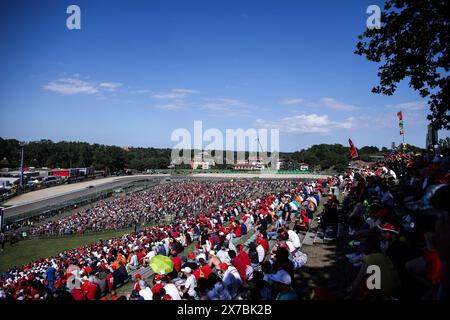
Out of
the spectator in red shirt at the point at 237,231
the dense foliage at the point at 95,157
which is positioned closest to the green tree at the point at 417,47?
the spectator in red shirt at the point at 237,231

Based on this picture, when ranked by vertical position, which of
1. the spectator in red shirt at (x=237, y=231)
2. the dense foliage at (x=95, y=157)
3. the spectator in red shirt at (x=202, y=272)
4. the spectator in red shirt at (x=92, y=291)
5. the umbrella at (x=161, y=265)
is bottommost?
the spectator in red shirt at (x=92, y=291)

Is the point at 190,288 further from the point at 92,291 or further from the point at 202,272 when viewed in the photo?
the point at 92,291

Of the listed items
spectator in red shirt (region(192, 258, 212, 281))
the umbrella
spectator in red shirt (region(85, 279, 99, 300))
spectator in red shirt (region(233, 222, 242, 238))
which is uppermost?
spectator in red shirt (region(192, 258, 212, 281))

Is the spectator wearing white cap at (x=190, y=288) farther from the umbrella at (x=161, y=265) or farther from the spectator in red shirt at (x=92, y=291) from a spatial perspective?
the spectator in red shirt at (x=92, y=291)

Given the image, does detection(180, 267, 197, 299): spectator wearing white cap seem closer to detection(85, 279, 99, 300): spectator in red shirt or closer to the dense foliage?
detection(85, 279, 99, 300): spectator in red shirt

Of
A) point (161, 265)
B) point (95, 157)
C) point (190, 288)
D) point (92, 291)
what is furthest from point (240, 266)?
point (95, 157)

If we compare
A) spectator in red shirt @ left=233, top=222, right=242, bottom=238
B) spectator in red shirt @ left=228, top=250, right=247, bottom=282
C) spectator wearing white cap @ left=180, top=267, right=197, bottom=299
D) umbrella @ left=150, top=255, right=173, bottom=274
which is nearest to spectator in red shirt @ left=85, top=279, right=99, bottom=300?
umbrella @ left=150, top=255, right=173, bottom=274

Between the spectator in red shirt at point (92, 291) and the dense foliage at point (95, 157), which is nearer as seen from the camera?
the spectator in red shirt at point (92, 291)

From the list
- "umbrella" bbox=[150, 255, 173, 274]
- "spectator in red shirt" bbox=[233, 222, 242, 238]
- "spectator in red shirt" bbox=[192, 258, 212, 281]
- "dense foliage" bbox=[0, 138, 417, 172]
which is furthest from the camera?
"dense foliage" bbox=[0, 138, 417, 172]

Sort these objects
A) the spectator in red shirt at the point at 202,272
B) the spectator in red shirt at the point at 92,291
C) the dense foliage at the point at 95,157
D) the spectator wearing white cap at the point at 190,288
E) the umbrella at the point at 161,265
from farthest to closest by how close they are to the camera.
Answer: the dense foliage at the point at 95,157
the spectator in red shirt at the point at 92,291
the umbrella at the point at 161,265
the spectator in red shirt at the point at 202,272
the spectator wearing white cap at the point at 190,288

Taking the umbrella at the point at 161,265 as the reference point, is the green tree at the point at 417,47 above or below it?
above

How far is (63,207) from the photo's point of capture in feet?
137

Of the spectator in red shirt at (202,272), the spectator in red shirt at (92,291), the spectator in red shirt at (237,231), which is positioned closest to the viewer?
the spectator in red shirt at (202,272)
